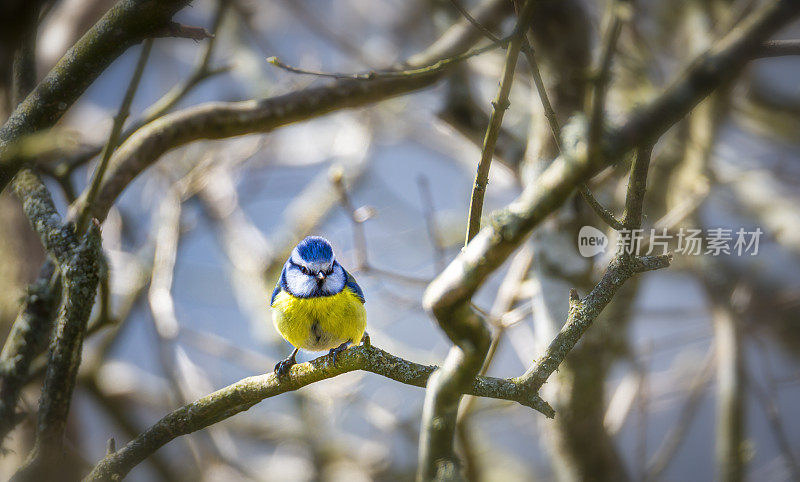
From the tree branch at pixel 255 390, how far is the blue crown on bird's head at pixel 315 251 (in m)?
0.49

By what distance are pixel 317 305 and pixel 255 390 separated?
0.51 meters

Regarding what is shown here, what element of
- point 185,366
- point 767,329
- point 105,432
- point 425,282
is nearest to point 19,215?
point 185,366

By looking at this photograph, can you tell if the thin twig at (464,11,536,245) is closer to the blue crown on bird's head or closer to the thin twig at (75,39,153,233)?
the blue crown on bird's head

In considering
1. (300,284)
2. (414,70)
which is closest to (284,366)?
(300,284)

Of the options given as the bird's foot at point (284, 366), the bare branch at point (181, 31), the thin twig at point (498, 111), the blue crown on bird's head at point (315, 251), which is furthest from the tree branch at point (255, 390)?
the bare branch at point (181, 31)

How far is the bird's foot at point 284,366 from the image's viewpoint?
61.7 inches

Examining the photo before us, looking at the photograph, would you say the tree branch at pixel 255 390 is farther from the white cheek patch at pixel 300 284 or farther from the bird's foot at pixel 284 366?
the white cheek patch at pixel 300 284

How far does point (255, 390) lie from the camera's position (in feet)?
4.89

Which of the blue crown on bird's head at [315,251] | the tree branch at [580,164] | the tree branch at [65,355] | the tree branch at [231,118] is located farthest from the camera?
the blue crown on bird's head at [315,251]

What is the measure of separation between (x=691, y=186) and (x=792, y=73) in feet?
6.88

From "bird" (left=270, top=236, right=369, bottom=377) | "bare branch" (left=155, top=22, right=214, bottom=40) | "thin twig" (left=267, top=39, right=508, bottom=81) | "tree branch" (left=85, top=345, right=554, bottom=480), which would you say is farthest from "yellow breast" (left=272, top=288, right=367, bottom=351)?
"bare branch" (left=155, top=22, right=214, bottom=40)

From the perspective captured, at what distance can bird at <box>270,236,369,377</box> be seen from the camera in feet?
6.44

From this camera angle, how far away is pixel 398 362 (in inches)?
54.9

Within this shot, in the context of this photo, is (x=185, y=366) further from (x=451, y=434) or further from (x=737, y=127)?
(x=737, y=127)
